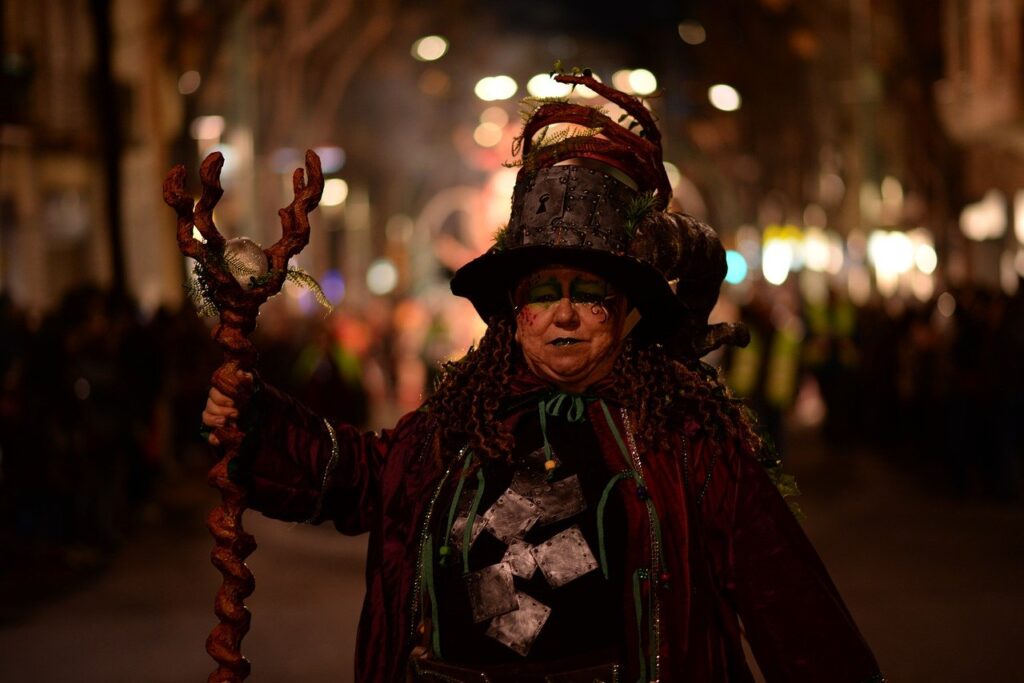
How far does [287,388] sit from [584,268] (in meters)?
16.6

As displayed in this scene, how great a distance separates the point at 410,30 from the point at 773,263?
13182 millimetres

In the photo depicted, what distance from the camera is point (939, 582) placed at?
10.8 metres

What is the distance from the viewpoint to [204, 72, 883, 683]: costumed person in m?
3.82

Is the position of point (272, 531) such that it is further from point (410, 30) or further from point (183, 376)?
point (410, 30)

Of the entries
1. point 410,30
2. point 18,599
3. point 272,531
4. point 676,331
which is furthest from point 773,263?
point 676,331

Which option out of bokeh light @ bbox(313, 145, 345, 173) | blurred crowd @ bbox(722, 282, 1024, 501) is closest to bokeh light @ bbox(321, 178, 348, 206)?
bokeh light @ bbox(313, 145, 345, 173)

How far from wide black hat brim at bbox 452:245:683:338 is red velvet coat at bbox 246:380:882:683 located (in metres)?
0.26

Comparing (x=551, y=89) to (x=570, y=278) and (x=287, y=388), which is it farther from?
(x=287, y=388)

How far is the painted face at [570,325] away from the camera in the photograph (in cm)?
401

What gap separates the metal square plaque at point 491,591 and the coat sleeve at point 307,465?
385 millimetres

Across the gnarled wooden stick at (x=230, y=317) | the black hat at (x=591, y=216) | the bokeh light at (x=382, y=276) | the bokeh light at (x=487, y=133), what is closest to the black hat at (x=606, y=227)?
the black hat at (x=591, y=216)

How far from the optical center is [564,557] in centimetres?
385

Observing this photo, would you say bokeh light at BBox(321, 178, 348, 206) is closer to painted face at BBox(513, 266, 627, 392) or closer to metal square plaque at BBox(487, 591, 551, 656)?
painted face at BBox(513, 266, 627, 392)

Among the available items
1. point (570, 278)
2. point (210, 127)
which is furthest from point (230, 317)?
point (210, 127)
